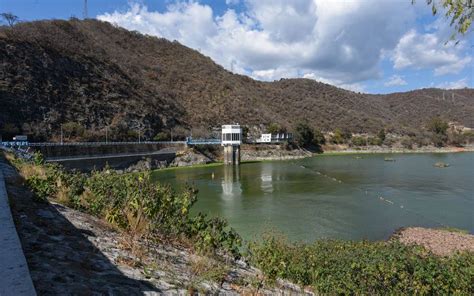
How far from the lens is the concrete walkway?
2506mm

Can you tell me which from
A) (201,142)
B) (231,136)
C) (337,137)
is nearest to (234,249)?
(231,136)

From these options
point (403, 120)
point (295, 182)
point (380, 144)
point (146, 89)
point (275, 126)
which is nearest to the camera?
point (295, 182)

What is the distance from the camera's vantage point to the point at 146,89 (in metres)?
90.0

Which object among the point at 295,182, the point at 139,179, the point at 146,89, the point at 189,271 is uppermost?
the point at 146,89

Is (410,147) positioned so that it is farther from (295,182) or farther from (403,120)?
(295,182)

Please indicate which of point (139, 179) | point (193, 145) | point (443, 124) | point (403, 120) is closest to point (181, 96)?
point (193, 145)

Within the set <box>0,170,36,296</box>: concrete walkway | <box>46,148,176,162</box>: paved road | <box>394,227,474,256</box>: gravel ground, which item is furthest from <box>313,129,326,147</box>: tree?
<box>0,170,36,296</box>: concrete walkway

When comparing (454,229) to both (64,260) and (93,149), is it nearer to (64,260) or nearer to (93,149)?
(64,260)

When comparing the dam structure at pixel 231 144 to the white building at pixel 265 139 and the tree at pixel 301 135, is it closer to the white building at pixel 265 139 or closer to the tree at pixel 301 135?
the white building at pixel 265 139

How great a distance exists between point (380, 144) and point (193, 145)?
66.0 m

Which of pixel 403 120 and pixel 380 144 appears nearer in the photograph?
pixel 380 144

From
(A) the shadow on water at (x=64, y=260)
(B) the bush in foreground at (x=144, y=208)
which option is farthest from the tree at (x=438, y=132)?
(A) the shadow on water at (x=64, y=260)

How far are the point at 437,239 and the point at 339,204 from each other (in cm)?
1060

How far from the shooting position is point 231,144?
74.7 meters
